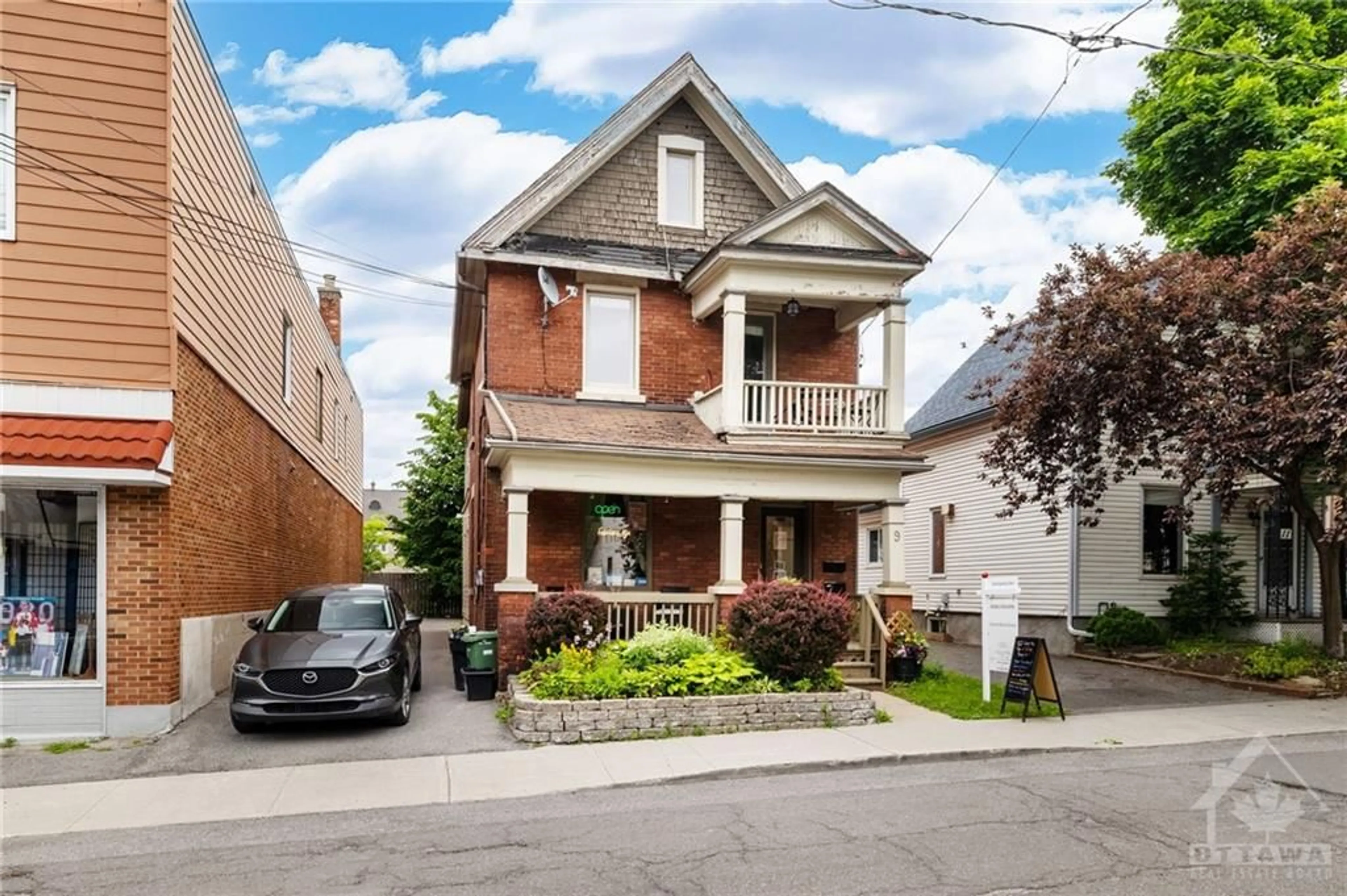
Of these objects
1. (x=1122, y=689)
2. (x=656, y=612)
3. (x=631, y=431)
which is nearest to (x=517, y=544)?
(x=656, y=612)

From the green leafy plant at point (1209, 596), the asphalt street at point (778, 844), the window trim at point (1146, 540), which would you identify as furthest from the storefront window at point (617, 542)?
the green leafy plant at point (1209, 596)

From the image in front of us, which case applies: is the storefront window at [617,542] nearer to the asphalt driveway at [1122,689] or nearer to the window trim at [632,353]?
the window trim at [632,353]

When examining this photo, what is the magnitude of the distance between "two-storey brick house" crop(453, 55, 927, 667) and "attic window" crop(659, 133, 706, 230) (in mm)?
29

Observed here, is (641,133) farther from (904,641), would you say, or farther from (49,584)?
(49,584)

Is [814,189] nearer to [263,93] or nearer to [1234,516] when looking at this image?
[263,93]

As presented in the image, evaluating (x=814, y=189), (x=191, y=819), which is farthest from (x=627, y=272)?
(x=191, y=819)

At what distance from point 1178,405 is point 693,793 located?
338 inches

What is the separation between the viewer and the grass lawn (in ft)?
36.1

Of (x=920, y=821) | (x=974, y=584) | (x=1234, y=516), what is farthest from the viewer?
(x=974, y=584)

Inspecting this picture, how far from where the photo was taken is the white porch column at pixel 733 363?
13.8m

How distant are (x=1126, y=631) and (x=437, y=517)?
21206mm

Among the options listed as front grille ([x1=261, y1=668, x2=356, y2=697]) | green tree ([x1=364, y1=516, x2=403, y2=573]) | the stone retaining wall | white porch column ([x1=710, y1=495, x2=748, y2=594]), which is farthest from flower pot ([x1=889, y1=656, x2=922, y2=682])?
green tree ([x1=364, y1=516, x2=403, y2=573])

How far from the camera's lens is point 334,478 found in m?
25.7

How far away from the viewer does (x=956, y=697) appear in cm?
1205
